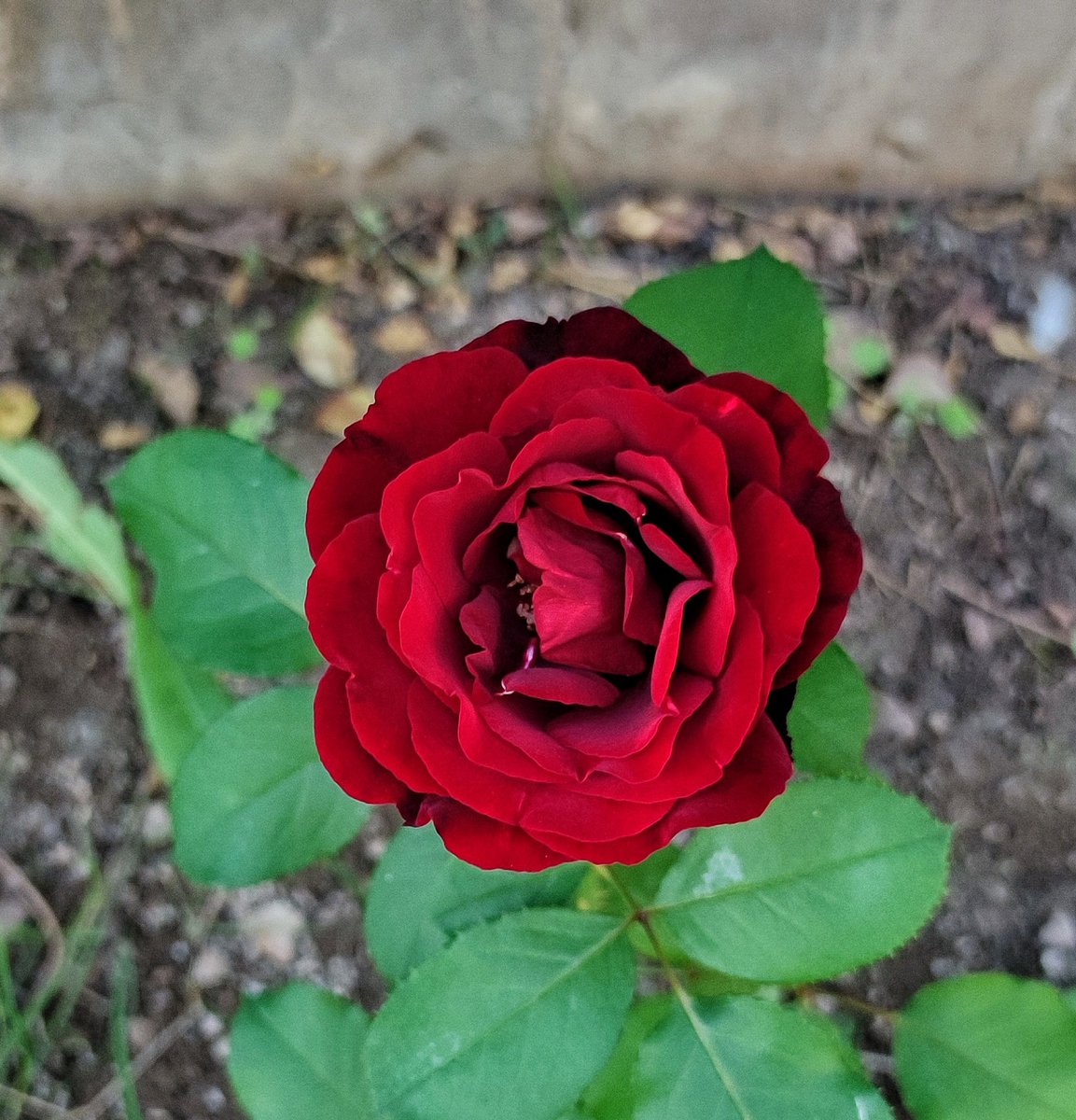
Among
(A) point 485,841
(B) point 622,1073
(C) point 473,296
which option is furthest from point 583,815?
(C) point 473,296

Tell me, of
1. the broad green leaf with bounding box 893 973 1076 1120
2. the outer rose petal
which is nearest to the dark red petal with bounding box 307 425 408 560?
the outer rose petal

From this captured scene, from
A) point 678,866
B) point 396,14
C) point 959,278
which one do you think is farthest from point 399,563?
point 959,278

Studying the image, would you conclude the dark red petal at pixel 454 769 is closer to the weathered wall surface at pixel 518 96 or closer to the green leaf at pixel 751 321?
the green leaf at pixel 751 321

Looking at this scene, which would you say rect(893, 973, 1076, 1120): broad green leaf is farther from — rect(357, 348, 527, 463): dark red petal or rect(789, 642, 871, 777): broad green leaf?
rect(357, 348, 527, 463): dark red petal

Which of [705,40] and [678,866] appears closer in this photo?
[678,866]

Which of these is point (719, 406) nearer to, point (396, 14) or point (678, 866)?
point (678, 866)

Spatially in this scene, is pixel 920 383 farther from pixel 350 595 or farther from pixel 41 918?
pixel 41 918
